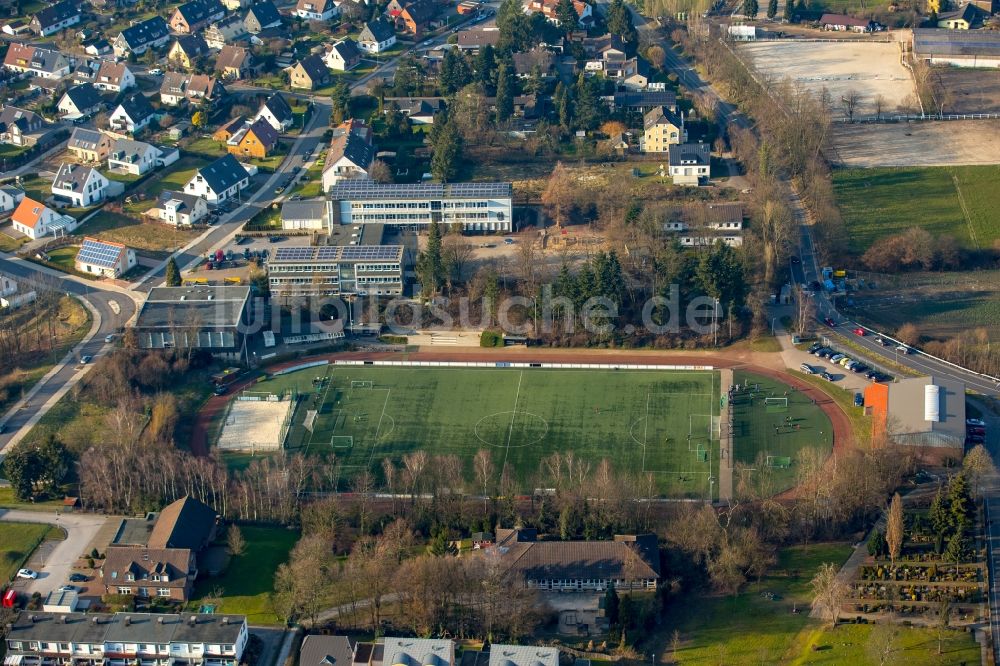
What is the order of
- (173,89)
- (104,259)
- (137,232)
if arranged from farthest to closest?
(173,89), (137,232), (104,259)

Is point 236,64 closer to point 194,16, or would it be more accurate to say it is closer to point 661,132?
point 194,16

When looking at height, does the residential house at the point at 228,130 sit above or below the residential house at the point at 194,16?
below

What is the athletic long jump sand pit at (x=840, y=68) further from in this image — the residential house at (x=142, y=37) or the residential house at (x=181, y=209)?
the residential house at (x=142, y=37)

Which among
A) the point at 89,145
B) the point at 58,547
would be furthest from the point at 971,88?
the point at 58,547

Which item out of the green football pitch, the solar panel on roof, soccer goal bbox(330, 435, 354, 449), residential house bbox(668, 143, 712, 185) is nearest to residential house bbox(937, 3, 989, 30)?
residential house bbox(668, 143, 712, 185)

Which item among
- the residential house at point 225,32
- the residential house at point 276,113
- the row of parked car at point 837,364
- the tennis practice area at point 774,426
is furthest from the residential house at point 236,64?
the row of parked car at point 837,364
